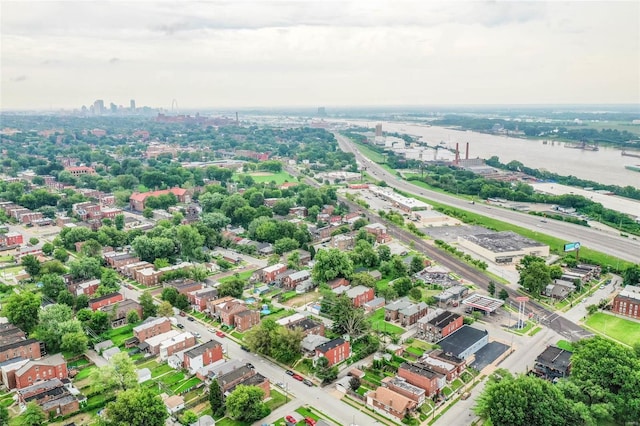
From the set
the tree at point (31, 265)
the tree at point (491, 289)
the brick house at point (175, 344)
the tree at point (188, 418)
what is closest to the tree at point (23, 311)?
the brick house at point (175, 344)

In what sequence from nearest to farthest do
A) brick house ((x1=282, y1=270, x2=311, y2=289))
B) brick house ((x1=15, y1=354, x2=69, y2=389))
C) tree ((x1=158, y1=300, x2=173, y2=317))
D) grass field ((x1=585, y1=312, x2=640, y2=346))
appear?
brick house ((x1=15, y1=354, x2=69, y2=389)) < grass field ((x1=585, y1=312, x2=640, y2=346)) < tree ((x1=158, y1=300, x2=173, y2=317)) < brick house ((x1=282, y1=270, x2=311, y2=289))

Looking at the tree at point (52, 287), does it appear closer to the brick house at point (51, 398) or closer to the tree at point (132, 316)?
the tree at point (132, 316)

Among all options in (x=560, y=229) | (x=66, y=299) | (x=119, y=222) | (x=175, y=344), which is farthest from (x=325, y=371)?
(x=560, y=229)

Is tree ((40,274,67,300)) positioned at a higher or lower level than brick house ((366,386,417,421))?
higher

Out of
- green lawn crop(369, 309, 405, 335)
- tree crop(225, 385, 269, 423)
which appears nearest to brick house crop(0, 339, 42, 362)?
tree crop(225, 385, 269, 423)

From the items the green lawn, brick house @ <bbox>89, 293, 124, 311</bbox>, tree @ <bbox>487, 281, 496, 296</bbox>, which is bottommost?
the green lawn

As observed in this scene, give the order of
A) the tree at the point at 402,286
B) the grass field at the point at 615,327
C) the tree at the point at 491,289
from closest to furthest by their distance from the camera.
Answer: the grass field at the point at 615,327
the tree at the point at 491,289
the tree at the point at 402,286

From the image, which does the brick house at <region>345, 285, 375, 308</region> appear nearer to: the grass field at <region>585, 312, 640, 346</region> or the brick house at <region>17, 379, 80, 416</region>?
the grass field at <region>585, 312, 640, 346</region>
